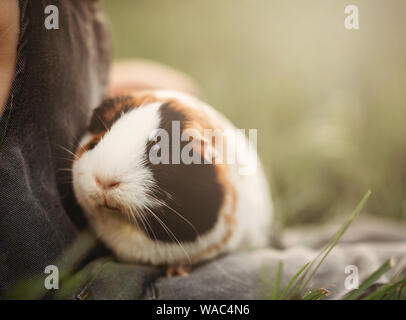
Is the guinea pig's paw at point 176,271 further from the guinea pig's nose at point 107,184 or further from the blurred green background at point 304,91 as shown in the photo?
the blurred green background at point 304,91

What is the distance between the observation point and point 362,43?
171cm

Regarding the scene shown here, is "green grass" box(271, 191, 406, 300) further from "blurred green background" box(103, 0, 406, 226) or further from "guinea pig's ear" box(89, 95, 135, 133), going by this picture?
"blurred green background" box(103, 0, 406, 226)

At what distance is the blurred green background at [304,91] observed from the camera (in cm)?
200

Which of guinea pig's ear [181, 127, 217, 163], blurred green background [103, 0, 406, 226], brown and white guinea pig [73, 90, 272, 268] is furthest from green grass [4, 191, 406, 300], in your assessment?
blurred green background [103, 0, 406, 226]

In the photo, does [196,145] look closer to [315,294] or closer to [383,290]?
[315,294]

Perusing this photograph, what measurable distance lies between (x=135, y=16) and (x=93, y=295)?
7.64 feet

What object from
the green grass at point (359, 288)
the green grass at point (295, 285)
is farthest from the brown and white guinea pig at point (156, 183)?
the green grass at point (359, 288)

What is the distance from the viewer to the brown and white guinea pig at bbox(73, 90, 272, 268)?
3.17 ft

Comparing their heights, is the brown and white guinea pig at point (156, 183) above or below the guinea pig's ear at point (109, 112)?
below

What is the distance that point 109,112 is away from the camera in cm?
109

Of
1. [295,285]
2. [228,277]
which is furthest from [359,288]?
[228,277]

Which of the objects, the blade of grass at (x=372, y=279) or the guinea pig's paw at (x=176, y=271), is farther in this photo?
the guinea pig's paw at (x=176, y=271)

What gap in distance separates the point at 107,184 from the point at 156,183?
14 cm

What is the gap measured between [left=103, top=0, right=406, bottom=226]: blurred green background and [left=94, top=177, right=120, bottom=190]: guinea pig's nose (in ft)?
4.00
